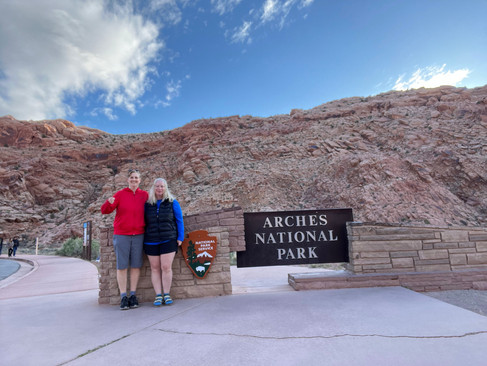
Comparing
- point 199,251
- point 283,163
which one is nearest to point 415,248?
point 199,251

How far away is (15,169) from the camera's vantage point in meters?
28.6

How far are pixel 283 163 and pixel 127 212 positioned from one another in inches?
921

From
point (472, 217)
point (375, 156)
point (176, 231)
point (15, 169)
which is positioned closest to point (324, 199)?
point (375, 156)

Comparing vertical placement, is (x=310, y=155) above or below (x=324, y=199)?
above

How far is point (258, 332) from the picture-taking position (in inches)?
105

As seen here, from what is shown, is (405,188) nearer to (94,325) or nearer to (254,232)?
(254,232)

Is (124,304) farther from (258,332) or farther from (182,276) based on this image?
(258,332)

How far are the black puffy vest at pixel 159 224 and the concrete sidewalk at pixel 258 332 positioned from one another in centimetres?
95

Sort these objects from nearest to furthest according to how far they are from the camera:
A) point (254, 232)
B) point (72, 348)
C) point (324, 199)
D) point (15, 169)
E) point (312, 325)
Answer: point (72, 348) → point (312, 325) → point (254, 232) → point (324, 199) → point (15, 169)

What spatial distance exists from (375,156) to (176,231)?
75.2 feet

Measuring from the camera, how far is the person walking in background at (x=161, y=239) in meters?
3.87

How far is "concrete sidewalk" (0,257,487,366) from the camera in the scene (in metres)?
2.16

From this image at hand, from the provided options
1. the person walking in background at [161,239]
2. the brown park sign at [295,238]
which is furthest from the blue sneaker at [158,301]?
the brown park sign at [295,238]

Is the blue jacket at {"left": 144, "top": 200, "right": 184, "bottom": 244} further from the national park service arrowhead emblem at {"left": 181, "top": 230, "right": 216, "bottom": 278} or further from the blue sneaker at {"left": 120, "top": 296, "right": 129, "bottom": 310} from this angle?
the blue sneaker at {"left": 120, "top": 296, "right": 129, "bottom": 310}
